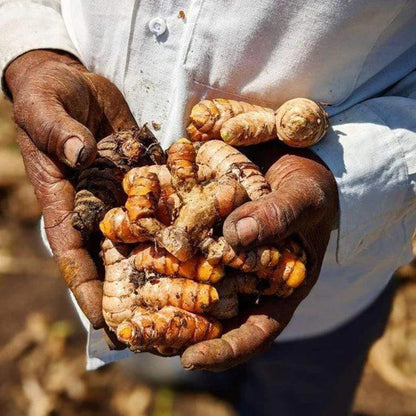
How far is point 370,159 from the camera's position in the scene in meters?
1.71

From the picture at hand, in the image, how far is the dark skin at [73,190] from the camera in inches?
56.4

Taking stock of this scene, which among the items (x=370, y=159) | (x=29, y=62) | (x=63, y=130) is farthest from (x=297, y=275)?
(x=29, y=62)

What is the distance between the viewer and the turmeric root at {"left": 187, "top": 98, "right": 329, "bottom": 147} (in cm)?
164

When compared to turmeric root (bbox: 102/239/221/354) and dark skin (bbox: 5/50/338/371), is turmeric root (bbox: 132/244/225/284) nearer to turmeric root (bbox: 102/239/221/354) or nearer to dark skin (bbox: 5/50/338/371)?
turmeric root (bbox: 102/239/221/354)

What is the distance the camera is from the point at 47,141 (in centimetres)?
159

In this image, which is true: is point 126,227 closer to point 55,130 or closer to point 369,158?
point 55,130

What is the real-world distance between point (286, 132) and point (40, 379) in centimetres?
224

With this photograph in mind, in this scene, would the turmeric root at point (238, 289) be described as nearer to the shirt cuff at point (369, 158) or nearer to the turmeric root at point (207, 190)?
the turmeric root at point (207, 190)

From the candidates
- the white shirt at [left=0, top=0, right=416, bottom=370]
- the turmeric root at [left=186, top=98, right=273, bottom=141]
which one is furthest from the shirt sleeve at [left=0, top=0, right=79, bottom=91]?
the turmeric root at [left=186, top=98, right=273, bottom=141]

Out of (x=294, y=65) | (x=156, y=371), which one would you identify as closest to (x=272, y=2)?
(x=294, y=65)

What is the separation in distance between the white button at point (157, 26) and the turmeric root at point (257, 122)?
217 millimetres

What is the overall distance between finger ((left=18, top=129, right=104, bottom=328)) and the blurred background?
1790 millimetres

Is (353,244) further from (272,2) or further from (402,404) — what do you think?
(402,404)

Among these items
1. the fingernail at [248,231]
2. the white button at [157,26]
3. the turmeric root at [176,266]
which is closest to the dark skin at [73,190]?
the fingernail at [248,231]
